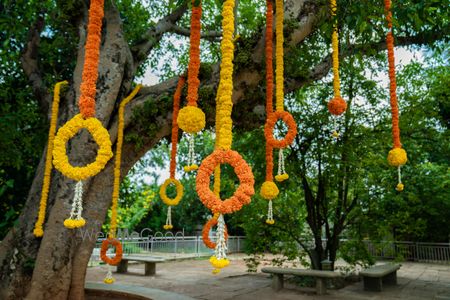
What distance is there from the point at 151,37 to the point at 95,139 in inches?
167

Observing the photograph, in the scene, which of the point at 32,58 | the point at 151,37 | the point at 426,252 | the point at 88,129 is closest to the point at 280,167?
the point at 88,129

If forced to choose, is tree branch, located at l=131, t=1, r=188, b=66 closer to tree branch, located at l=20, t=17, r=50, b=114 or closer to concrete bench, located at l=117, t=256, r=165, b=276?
tree branch, located at l=20, t=17, r=50, b=114

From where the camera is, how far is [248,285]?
9.63m

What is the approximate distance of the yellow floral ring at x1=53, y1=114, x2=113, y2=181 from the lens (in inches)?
78.3

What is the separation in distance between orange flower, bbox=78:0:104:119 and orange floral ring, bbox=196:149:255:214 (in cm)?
73

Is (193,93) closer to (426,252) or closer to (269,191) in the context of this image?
(269,191)

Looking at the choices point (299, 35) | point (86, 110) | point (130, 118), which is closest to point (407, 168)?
point (299, 35)

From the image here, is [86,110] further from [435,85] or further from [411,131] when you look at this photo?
[435,85]

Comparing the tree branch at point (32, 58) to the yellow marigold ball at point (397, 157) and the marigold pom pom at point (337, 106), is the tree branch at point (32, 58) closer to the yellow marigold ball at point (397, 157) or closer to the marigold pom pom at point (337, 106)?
the marigold pom pom at point (337, 106)

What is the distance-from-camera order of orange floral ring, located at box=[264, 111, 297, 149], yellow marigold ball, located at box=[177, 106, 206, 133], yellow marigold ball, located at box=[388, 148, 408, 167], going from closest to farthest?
yellow marigold ball, located at box=[177, 106, 206, 133], orange floral ring, located at box=[264, 111, 297, 149], yellow marigold ball, located at box=[388, 148, 408, 167]

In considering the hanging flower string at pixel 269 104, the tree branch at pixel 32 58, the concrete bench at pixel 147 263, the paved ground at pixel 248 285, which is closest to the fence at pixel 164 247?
the paved ground at pixel 248 285

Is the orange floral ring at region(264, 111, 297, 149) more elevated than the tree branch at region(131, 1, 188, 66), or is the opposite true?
the tree branch at region(131, 1, 188, 66)

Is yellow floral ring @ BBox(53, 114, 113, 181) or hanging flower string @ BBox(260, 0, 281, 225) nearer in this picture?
yellow floral ring @ BBox(53, 114, 113, 181)

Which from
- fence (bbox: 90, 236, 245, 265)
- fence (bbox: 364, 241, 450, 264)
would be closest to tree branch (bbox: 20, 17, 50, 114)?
fence (bbox: 90, 236, 245, 265)
